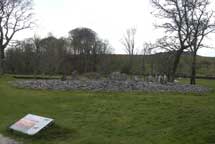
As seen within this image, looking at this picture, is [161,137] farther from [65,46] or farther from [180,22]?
[65,46]

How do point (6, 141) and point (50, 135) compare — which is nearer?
point (6, 141)

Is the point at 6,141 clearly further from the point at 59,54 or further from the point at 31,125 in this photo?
the point at 59,54

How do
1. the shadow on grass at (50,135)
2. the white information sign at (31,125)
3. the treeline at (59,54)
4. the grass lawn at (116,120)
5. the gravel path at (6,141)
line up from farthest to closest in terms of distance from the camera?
the treeline at (59,54)
the white information sign at (31,125)
the shadow on grass at (50,135)
the gravel path at (6,141)
the grass lawn at (116,120)

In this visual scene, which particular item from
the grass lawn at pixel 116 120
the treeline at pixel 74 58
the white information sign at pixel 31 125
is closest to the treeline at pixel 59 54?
the treeline at pixel 74 58

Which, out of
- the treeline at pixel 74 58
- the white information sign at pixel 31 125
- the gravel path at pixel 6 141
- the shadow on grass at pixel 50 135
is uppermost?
the treeline at pixel 74 58

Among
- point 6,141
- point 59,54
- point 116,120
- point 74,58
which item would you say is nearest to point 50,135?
point 6,141

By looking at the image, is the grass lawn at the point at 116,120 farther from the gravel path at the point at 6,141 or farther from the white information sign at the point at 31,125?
the gravel path at the point at 6,141

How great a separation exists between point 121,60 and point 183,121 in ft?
153

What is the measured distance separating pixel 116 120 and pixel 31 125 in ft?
8.22

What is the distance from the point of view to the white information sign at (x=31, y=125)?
9.62 m

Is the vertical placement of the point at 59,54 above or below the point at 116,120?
above

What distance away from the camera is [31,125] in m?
9.95

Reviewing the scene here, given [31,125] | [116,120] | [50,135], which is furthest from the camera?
[116,120]

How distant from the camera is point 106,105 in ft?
44.9
